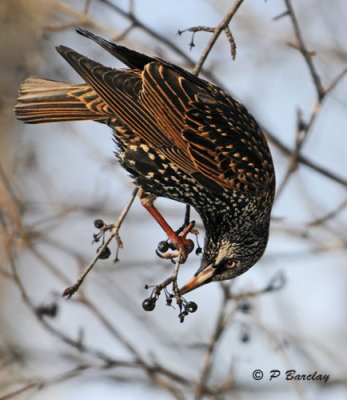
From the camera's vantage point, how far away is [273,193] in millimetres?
5125

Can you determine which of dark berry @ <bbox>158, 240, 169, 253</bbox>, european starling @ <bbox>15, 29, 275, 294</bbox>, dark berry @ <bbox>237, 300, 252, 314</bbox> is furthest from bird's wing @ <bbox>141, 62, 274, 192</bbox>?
dark berry @ <bbox>237, 300, 252, 314</bbox>

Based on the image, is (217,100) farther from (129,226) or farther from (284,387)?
(129,226)

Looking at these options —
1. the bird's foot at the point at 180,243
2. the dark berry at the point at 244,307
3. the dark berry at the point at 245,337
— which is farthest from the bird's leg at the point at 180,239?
the dark berry at the point at 245,337

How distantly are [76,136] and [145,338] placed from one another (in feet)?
10.9

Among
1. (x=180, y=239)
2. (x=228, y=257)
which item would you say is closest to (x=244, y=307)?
(x=228, y=257)

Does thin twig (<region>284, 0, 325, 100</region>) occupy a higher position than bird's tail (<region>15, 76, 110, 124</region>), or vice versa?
thin twig (<region>284, 0, 325, 100</region>)

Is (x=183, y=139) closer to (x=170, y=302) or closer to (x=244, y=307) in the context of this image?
(x=170, y=302)

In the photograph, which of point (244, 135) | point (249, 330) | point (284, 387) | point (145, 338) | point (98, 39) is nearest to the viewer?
point (98, 39)

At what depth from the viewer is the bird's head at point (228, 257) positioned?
501 centimetres

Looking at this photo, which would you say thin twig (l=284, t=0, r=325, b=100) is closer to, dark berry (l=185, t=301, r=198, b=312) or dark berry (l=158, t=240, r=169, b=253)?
dark berry (l=158, t=240, r=169, b=253)

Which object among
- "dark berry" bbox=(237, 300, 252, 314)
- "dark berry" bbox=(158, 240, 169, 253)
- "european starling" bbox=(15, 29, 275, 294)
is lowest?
"dark berry" bbox=(237, 300, 252, 314)

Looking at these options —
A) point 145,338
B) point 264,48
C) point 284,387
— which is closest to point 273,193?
point 284,387

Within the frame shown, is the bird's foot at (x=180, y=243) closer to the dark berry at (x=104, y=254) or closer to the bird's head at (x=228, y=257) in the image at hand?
the bird's head at (x=228, y=257)

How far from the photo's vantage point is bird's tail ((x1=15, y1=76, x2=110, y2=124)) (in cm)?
503
